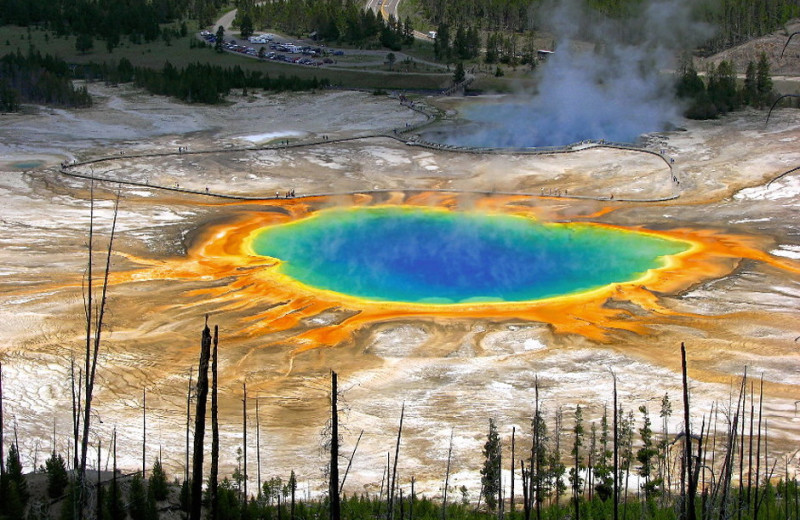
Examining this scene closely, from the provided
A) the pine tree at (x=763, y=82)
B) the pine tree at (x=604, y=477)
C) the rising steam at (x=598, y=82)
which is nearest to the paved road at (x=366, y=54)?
the rising steam at (x=598, y=82)

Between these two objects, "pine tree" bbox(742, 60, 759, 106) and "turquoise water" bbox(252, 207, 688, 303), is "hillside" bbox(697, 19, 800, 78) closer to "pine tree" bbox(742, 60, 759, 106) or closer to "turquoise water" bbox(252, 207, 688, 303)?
"pine tree" bbox(742, 60, 759, 106)

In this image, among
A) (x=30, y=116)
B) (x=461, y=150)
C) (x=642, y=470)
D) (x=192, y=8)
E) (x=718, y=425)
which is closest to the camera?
(x=642, y=470)

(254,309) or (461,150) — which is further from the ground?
(461,150)

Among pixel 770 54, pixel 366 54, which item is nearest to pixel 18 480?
pixel 366 54

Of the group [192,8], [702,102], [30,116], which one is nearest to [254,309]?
[30,116]

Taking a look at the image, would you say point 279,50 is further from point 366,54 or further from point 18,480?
point 18,480

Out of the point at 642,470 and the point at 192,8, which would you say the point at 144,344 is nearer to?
the point at 642,470

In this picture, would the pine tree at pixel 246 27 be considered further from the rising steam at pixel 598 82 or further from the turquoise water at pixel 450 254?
the turquoise water at pixel 450 254
